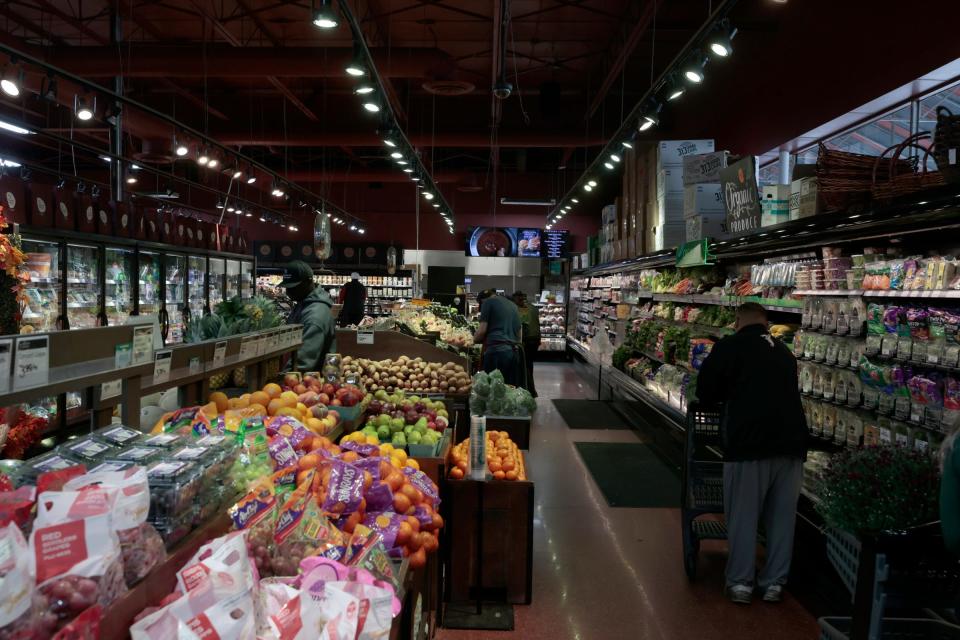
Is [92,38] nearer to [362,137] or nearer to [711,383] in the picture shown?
[362,137]

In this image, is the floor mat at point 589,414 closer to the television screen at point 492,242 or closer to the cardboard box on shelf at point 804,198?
the cardboard box on shelf at point 804,198

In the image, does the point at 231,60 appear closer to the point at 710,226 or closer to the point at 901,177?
the point at 710,226

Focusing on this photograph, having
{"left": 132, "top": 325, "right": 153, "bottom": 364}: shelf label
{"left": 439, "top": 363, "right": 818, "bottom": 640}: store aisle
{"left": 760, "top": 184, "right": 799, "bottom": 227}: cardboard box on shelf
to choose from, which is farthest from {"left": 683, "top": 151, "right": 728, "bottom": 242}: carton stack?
{"left": 132, "top": 325, "right": 153, "bottom": 364}: shelf label

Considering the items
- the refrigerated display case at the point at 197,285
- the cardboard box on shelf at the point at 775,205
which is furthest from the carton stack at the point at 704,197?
the refrigerated display case at the point at 197,285

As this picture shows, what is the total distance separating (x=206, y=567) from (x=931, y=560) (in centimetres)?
234

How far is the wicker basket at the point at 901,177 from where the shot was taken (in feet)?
11.1

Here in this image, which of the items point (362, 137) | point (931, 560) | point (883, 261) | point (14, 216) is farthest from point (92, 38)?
point (931, 560)

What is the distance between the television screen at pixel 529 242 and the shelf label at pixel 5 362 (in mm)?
17339

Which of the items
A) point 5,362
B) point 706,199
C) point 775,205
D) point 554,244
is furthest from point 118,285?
point 554,244

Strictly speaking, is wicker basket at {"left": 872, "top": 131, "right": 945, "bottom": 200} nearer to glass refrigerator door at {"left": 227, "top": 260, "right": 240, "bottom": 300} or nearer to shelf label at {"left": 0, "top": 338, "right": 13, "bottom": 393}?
shelf label at {"left": 0, "top": 338, "right": 13, "bottom": 393}

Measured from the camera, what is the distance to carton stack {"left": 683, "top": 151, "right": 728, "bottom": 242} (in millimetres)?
7297

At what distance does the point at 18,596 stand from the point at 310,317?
4133 mm

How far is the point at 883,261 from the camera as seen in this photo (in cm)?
399

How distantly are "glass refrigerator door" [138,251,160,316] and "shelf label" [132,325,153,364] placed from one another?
256 inches
